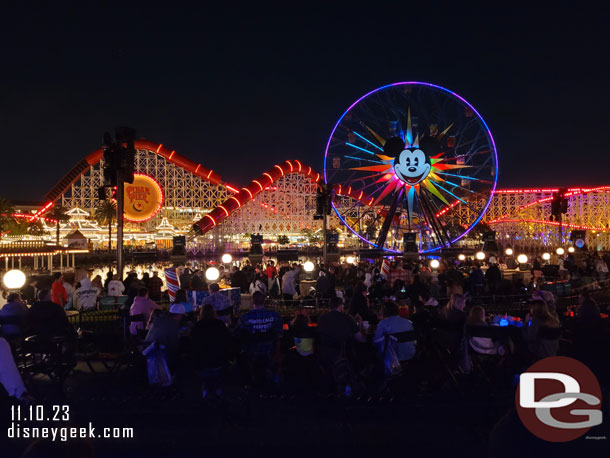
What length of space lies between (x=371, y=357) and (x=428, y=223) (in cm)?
2572

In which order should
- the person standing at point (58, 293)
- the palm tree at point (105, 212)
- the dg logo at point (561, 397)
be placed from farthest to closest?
1. the palm tree at point (105, 212)
2. the person standing at point (58, 293)
3. the dg logo at point (561, 397)

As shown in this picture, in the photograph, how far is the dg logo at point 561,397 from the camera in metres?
4.14

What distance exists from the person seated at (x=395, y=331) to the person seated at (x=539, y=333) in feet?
5.28

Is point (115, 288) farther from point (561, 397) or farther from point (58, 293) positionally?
point (561, 397)

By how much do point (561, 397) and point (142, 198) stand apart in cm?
5469

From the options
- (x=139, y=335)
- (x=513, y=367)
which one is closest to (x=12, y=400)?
(x=139, y=335)

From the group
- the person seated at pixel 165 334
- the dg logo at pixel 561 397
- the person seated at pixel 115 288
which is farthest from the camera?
the person seated at pixel 115 288

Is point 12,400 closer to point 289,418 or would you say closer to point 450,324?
point 289,418

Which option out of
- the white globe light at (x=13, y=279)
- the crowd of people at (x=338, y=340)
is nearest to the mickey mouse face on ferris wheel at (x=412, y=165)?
the crowd of people at (x=338, y=340)

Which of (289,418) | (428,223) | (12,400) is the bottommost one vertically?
(289,418)

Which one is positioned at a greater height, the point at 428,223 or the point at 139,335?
the point at 428,223

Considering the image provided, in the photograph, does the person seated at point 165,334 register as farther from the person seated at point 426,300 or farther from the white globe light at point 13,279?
the white globe light at point 13,279

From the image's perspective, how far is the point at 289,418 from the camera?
5.77m

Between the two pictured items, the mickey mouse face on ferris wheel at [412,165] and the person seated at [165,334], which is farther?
the mickey mouse face on ferris wheel at [412,165]
